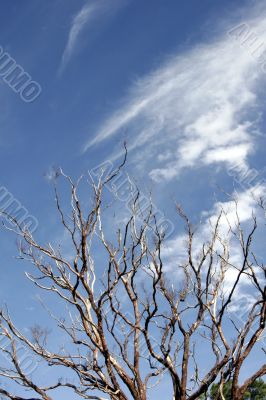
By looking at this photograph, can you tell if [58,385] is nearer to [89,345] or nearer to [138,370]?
[89,345]

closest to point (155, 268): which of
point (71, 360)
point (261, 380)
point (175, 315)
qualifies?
point (175, 315)

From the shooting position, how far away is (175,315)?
802cm

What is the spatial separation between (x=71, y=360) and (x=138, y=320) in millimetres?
1468

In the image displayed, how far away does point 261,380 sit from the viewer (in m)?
22.4

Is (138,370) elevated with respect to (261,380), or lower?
lower

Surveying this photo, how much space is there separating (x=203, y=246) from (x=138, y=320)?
193 centimetres

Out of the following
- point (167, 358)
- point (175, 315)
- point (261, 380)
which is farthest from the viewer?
point (261, 380)

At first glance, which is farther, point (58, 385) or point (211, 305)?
point (211, 305)

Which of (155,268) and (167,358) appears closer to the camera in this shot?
(167,358)

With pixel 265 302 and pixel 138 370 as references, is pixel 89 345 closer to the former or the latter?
pixel 138 370

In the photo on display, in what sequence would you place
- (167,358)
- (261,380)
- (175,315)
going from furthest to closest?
(261,380)
(175,315)
(167,358)

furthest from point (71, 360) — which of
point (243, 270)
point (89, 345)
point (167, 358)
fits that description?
point (243, 270)

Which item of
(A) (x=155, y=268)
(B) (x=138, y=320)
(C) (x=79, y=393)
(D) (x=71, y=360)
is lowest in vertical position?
(C) (x=79, y=393)

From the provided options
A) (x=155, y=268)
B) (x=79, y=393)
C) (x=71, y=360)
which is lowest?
(x=79, y=393)
